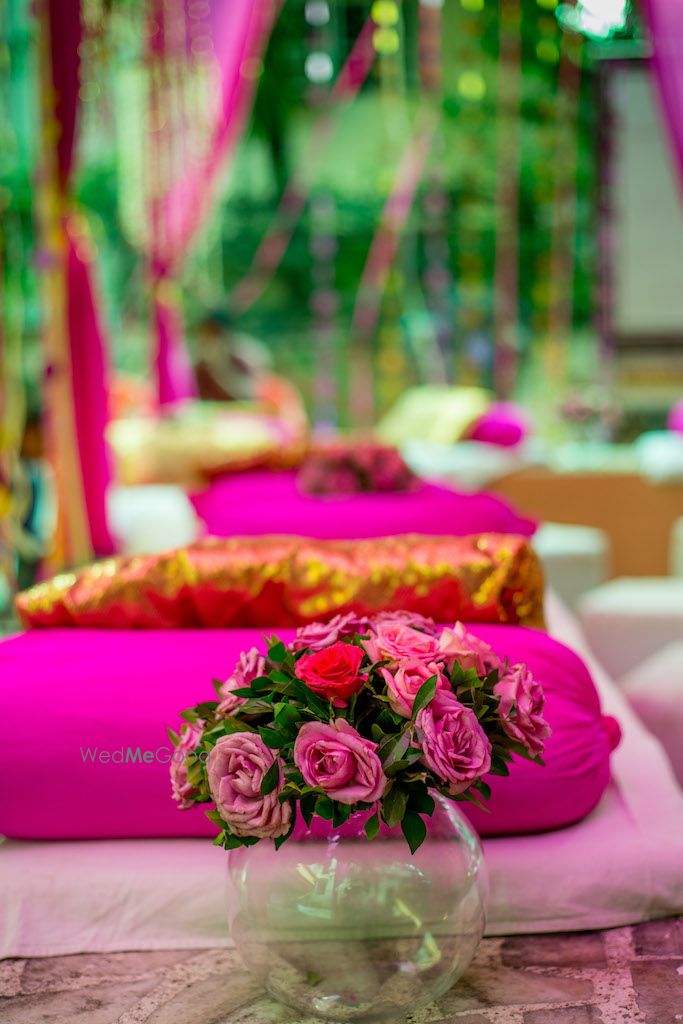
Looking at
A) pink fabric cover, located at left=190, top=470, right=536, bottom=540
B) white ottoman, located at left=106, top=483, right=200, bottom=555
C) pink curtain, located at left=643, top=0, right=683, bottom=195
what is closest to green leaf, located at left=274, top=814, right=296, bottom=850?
pink fabric cover, located at left=190, top=470, right=536, bottom=540

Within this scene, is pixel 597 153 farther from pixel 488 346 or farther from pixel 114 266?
pixel 114 266

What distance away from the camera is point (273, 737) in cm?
101

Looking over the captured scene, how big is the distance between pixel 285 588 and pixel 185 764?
0.40 m

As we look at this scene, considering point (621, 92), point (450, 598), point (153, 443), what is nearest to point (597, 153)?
point (621, 92)

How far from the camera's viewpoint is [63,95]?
11.7 feet

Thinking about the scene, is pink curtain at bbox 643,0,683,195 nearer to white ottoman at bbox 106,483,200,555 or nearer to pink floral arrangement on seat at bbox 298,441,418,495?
pink floral arrangement on seat at bbox 298,441,418,495

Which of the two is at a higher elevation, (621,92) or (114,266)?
(621,92)

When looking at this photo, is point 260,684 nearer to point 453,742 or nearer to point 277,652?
point 277,652

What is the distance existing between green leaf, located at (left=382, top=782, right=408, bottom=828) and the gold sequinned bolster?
1.34 feet

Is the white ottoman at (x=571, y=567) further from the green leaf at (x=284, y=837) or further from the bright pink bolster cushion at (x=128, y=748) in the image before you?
the green leaf at (x=284, y=837)

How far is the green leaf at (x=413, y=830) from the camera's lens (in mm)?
1013

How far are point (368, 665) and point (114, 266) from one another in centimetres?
663

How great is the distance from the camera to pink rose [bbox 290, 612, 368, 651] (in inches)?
43.0

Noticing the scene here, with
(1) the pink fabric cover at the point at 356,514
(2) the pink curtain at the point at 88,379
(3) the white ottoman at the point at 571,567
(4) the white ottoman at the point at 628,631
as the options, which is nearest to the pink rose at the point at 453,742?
(4) the white ottoman at the point at 628,631
